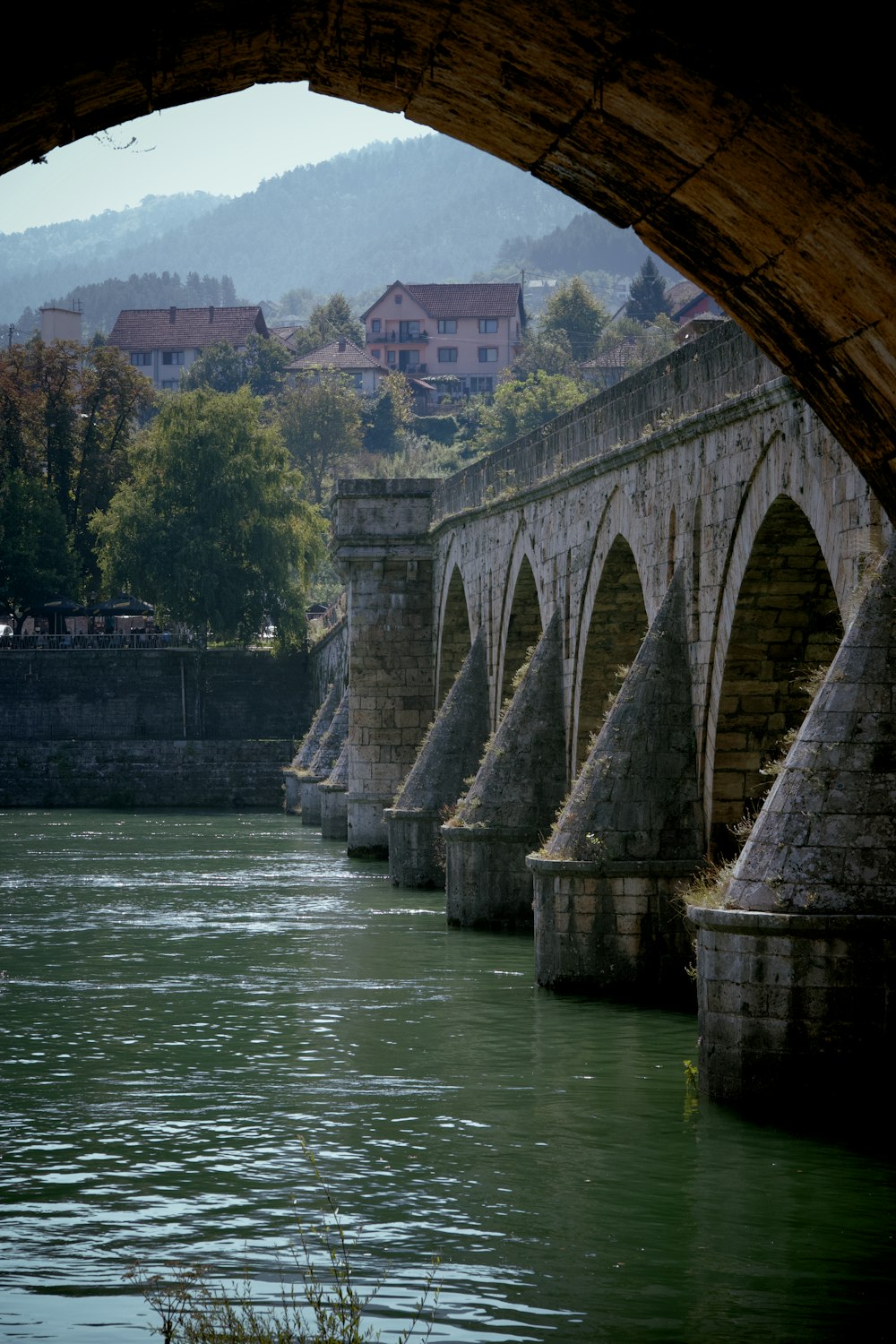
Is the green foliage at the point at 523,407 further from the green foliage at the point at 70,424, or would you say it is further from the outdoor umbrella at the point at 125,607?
the outdoor umbrella at the point at 125,607

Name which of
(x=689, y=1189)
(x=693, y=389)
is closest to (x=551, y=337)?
(x=693, y=389)

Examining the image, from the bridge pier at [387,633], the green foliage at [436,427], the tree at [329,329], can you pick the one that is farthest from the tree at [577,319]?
the bridge pier at [387,633]

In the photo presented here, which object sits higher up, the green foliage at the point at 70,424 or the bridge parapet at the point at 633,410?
the green foliage at the point at 70,424

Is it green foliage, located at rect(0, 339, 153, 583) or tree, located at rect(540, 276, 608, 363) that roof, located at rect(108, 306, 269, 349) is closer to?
tree, located at rect(540, 276, 608, 363)

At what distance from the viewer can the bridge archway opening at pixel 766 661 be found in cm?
1510

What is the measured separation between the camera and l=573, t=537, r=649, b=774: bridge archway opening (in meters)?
20.3

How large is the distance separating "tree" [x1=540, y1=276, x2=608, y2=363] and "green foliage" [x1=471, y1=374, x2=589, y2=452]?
69.0 feet

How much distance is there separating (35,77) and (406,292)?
115820 mm

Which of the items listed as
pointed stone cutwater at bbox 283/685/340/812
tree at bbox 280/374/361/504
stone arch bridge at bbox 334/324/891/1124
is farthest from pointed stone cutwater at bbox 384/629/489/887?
tree at bbox 280/374/361/504

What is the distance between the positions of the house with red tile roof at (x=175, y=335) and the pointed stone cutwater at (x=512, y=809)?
104267mm

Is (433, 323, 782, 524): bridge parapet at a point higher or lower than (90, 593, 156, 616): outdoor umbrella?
lower

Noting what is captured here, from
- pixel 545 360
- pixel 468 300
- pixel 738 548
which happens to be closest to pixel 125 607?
pixel 738 548

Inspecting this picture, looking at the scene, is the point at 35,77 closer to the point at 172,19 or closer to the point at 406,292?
the point at 172,19

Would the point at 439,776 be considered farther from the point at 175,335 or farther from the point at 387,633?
the point at 175,335
